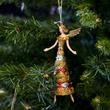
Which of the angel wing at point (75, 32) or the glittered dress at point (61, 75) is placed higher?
the angel wing at point (75, 32)

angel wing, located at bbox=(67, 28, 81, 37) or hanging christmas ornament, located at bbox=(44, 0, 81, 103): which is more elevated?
angel wing, located at bbox=(67, 28, 81, 37)

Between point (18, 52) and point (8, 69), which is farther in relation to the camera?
point (18, 52)

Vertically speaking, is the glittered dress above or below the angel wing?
below

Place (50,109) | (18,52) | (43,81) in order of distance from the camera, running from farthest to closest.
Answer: (18,52)
(50,109)
(43,81)

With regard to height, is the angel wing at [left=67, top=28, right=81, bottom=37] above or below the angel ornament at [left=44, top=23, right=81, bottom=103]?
above

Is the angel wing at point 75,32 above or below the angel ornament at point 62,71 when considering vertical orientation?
above

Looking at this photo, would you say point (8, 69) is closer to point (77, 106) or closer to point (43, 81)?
point (43, 81)

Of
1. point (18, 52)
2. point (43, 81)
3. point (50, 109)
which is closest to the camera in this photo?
point (43, 81)

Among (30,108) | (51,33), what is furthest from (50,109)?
(51,33)
